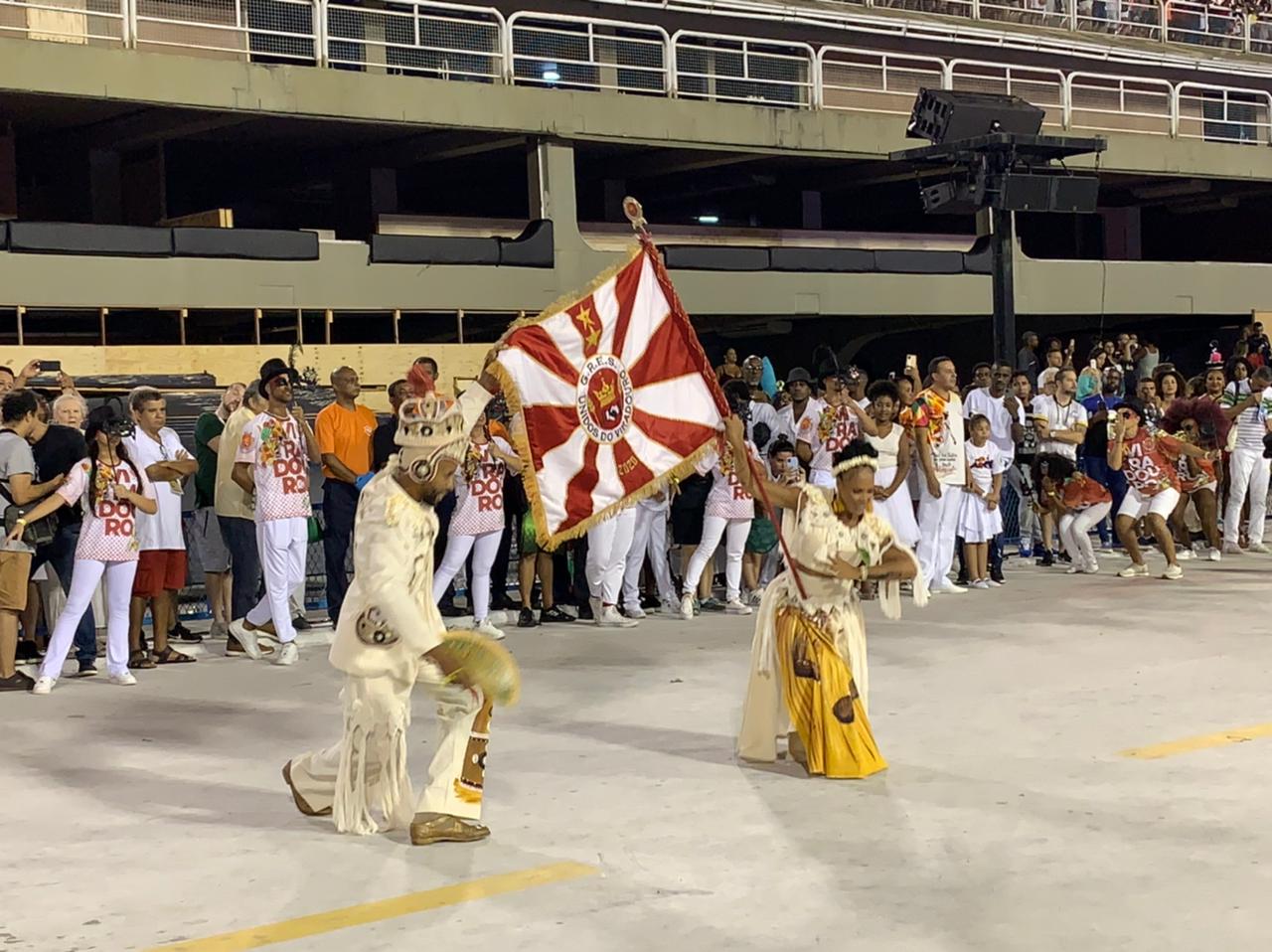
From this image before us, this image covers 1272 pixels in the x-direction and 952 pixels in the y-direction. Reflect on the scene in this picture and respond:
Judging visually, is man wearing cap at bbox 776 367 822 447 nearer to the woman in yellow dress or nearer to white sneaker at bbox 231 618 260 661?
white sneaker at bbox 231 618 260 661

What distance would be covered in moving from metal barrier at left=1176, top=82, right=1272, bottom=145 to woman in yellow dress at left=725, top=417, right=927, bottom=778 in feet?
91.7

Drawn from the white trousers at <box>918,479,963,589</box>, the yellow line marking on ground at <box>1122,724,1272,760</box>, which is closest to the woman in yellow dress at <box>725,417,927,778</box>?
the yellow line marking on ground at <box>1122,724,1272,760</box>

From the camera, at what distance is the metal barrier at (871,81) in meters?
30.1

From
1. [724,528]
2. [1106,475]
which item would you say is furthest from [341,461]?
[1106,475]

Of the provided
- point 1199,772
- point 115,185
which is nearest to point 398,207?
point 115,185

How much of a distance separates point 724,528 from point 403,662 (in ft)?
23.6

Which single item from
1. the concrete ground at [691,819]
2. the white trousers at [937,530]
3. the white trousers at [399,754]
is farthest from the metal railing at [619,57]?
the white trousers at [399,754]

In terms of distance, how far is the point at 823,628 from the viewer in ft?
25.2

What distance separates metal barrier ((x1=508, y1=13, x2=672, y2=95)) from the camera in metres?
26.2

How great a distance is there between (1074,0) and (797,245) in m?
8.73

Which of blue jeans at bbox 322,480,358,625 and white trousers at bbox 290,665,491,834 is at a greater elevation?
blue jeans at bbox 322,480,358,625

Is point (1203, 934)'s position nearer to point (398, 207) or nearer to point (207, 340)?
point (207, 340)

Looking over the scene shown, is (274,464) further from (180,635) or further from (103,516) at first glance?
(180,635)

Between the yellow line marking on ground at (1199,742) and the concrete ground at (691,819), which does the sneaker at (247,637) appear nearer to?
the concrete ground at (691,819)
